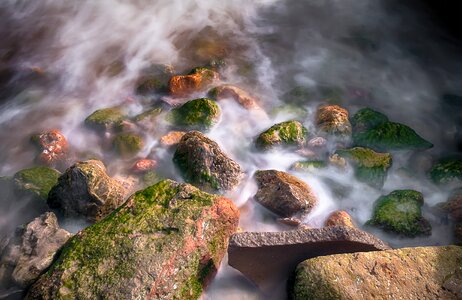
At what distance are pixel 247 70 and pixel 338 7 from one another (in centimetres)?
471

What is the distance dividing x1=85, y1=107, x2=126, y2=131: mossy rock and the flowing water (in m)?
0.21

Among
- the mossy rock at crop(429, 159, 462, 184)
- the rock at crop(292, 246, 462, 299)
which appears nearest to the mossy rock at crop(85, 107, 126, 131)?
the rock at crop(292, 246, 462, 299)

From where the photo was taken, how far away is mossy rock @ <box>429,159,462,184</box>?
5754 millimetres

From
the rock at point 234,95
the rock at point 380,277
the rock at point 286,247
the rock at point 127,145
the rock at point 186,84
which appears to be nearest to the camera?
the rock at point 380,277

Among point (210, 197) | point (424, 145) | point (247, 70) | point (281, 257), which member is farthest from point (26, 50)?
point (424, 145)

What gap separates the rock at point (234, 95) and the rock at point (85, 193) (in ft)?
10.5

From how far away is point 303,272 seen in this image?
145 inches

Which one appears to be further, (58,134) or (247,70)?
(247,70)

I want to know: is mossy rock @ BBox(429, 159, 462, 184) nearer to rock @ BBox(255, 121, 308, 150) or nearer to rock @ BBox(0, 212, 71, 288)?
rock @ BBox(255, 121, 308, 150)

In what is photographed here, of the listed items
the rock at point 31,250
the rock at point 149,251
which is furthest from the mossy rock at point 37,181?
the rock at point 149,251

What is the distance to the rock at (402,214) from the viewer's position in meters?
4.98

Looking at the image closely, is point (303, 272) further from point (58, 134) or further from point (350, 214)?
point (58, 134)

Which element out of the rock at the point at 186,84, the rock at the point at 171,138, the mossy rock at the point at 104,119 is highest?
the rock at the point at 186,84

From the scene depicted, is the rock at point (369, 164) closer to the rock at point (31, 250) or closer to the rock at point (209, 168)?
the rock at point (209, 168)
